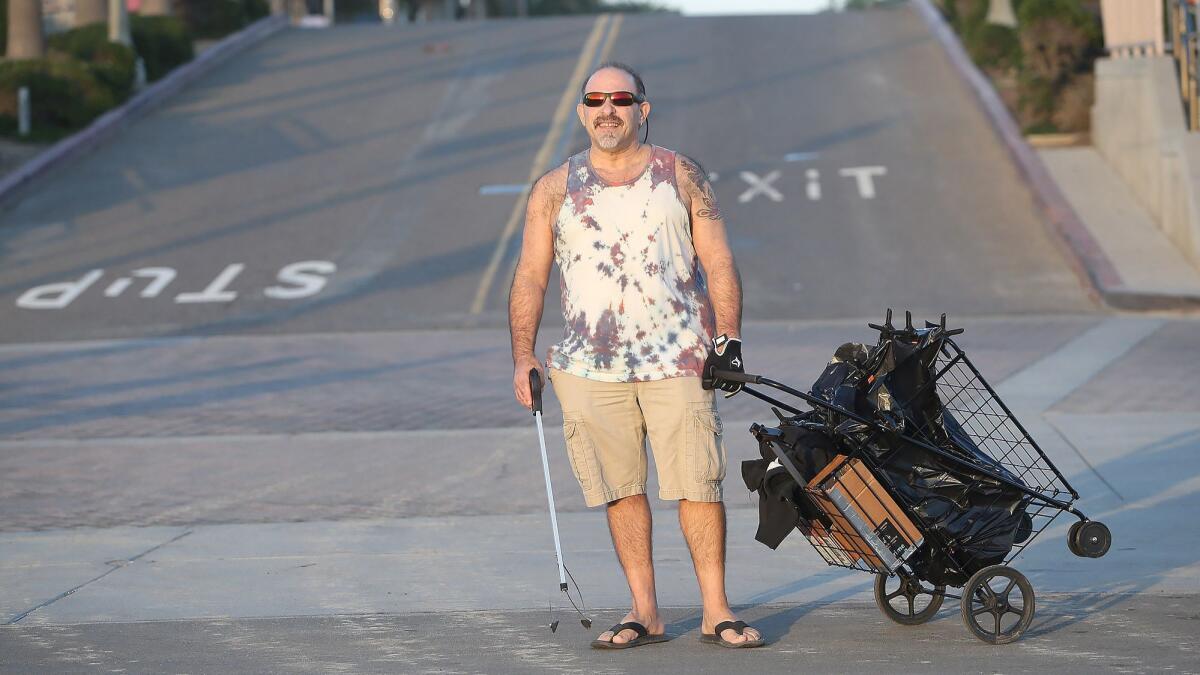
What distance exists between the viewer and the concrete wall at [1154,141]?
18688 mm

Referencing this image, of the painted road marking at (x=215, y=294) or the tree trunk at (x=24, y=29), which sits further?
the tree trunk at (x=24, y=29)

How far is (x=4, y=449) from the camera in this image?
462 inches

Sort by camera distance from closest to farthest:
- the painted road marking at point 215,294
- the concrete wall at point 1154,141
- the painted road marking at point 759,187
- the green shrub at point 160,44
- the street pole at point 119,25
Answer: the concrete wall at point 1154,141 < the painted road marking at point 215,294 < the painted road marking at point 759,187 < the street pole at point 119,25 < the green shrub at point 160,44

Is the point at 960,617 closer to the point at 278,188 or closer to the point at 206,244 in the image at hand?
the point at 206,244

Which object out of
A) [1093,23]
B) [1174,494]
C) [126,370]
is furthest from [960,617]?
[1093,23]

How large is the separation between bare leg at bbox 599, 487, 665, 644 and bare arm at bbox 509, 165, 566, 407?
541mm

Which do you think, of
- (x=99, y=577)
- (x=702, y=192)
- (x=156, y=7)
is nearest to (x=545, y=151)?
(x=156, y=7)

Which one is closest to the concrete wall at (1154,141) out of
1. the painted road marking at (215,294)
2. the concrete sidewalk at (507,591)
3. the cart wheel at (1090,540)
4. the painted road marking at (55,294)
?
the concrete sidewalk at (507,591)

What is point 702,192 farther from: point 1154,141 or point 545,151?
point 545,151

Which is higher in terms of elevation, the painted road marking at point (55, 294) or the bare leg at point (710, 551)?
the bare leg at point (710, 551)

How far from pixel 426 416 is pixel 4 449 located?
298 cm

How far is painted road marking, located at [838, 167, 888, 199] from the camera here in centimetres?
2262

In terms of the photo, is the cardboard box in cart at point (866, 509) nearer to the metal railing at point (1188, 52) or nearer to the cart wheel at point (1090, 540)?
the cart wheel at point (1090, 540)

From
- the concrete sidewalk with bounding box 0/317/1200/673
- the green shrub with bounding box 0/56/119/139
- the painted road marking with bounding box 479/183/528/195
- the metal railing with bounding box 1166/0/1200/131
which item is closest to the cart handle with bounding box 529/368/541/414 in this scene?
the concrete sidewalk with bounding box 0/317/1200/673
